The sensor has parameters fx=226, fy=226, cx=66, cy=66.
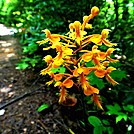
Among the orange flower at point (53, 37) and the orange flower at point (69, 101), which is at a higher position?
→ the orange flower at point (53, 37)

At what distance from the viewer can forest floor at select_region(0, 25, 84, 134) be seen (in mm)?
2547

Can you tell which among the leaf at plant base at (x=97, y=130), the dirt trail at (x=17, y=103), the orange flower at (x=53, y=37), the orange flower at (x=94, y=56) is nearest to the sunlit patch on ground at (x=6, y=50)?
the dirt trail at (x=17, y=103)

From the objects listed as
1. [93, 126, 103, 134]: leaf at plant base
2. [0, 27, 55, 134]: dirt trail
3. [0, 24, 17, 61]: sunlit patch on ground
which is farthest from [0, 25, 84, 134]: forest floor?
[0, 24, 17, 61]: sunlit patch on ground

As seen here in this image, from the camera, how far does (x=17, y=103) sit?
298 cm

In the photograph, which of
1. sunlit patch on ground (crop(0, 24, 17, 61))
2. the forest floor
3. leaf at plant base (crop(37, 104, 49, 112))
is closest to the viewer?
the forest floor

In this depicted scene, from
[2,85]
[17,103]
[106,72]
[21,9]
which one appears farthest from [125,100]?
[21,9]

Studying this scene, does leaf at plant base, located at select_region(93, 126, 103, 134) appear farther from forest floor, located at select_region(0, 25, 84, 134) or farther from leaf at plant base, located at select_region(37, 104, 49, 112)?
leaf at plant base, located at select_region(37, 104, 49, 112)

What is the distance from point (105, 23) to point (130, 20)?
409 millimetres

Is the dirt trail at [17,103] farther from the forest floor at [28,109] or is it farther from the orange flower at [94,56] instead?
the orange flower at [94,56]

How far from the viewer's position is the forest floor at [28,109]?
255 cm

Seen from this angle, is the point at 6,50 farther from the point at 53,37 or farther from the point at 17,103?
the point at 53,37

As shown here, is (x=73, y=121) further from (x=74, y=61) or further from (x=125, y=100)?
(x=74, y=61)

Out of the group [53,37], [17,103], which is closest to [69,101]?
[17,103]

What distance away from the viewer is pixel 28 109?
2.84 m
